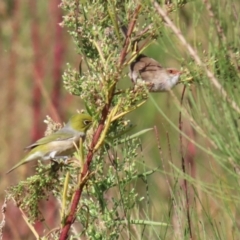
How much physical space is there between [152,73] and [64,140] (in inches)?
26.7

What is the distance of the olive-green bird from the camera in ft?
8.37

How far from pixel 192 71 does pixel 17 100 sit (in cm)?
576

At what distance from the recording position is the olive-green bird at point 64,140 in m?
2.55

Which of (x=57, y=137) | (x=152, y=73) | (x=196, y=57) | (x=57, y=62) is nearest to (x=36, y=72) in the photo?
(x=57, y=62)

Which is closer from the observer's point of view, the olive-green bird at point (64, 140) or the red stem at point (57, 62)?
the olive-green bird at point (64, 140)

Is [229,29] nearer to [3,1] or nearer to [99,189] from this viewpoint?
[99,189]

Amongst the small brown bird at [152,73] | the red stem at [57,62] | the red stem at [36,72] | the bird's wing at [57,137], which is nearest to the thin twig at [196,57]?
the bird's wing at [57,137]

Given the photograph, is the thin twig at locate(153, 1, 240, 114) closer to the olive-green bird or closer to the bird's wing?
the olive-green bird

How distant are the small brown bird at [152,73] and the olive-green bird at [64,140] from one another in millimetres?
368

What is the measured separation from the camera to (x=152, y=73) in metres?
3.31

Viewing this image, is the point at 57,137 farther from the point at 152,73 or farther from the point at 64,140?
the point at 152,73

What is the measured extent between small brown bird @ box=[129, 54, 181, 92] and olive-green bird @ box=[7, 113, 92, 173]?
37 cm

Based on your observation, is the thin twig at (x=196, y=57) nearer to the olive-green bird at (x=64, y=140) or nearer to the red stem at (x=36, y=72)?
the olive-green bird at (x=64, y=140)

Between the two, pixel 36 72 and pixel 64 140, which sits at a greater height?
pixel 36 72
